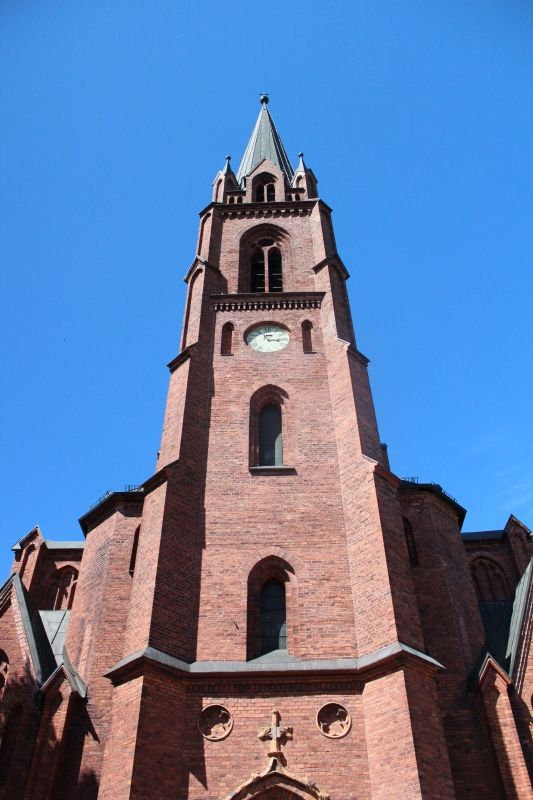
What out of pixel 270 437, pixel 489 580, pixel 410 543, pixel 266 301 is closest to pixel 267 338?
pixel 266 301

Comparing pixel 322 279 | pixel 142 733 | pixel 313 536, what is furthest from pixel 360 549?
pixel 322 279

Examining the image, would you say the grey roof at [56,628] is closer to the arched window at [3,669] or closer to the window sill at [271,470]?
the arched window at [3,669]

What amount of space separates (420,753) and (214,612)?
4.66 m

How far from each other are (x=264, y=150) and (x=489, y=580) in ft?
73.3

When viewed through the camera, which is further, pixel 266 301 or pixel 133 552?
pixel 266 301

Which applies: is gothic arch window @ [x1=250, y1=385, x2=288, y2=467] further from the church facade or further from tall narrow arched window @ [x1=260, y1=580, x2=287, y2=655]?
tall narrow arched window @ [x1=260, y1=580, x2=287, y2=655]

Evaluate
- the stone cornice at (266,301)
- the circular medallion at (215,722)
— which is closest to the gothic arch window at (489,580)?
the stone cornice at (266,301)

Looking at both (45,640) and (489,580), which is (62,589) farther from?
(489,580)

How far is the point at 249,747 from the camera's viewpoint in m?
11.6

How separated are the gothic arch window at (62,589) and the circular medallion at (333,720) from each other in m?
11.9

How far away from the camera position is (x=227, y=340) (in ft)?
64.8

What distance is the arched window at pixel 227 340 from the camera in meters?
19.3

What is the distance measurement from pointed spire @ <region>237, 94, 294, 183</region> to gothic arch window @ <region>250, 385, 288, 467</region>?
15.3 metres

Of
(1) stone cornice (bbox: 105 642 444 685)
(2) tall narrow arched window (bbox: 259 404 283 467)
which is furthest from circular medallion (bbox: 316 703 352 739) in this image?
(2) tall narrow arched window (bbox: 259 404 283 467)
